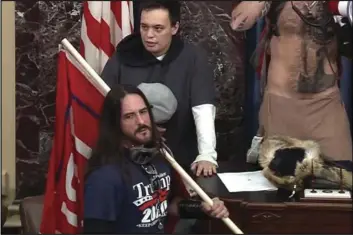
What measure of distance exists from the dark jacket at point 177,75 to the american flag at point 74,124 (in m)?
0.06

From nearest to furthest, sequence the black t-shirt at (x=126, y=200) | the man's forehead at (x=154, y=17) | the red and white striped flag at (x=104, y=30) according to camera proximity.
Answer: the black t-shirt at (x=126, y=200) → the man's forehead at (x=154, y=17) → the red and white striped flag at (x=104, y=30)

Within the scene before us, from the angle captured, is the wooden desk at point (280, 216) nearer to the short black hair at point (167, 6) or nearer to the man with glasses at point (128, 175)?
the man with glasses at point (128, 175)

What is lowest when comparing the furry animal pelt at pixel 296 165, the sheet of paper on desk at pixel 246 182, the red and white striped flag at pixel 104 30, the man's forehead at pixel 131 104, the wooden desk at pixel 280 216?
the wooden desk at pixel 280 216

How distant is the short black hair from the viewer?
1.29 metres

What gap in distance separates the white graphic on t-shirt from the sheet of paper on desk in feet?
0.47

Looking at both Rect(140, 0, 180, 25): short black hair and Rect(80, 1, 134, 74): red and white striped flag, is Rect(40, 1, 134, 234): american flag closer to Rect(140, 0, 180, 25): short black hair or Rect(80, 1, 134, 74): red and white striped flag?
Rect(80, 1, 134, 74): red and white striped flag

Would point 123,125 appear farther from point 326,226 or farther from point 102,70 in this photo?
point 326,226

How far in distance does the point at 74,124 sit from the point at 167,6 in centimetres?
29

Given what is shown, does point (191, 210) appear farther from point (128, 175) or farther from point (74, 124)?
point (74, 124)

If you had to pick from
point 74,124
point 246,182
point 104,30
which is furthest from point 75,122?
point 246,182

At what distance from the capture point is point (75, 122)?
1363mm

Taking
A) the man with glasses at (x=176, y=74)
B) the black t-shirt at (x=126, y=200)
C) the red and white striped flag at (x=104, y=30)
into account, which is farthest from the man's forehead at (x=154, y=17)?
the black t-shirt at (x=126, y=200)

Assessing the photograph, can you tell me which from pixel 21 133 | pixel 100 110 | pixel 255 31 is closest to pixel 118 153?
pixel 100 110

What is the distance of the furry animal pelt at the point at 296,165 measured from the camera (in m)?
1.23
